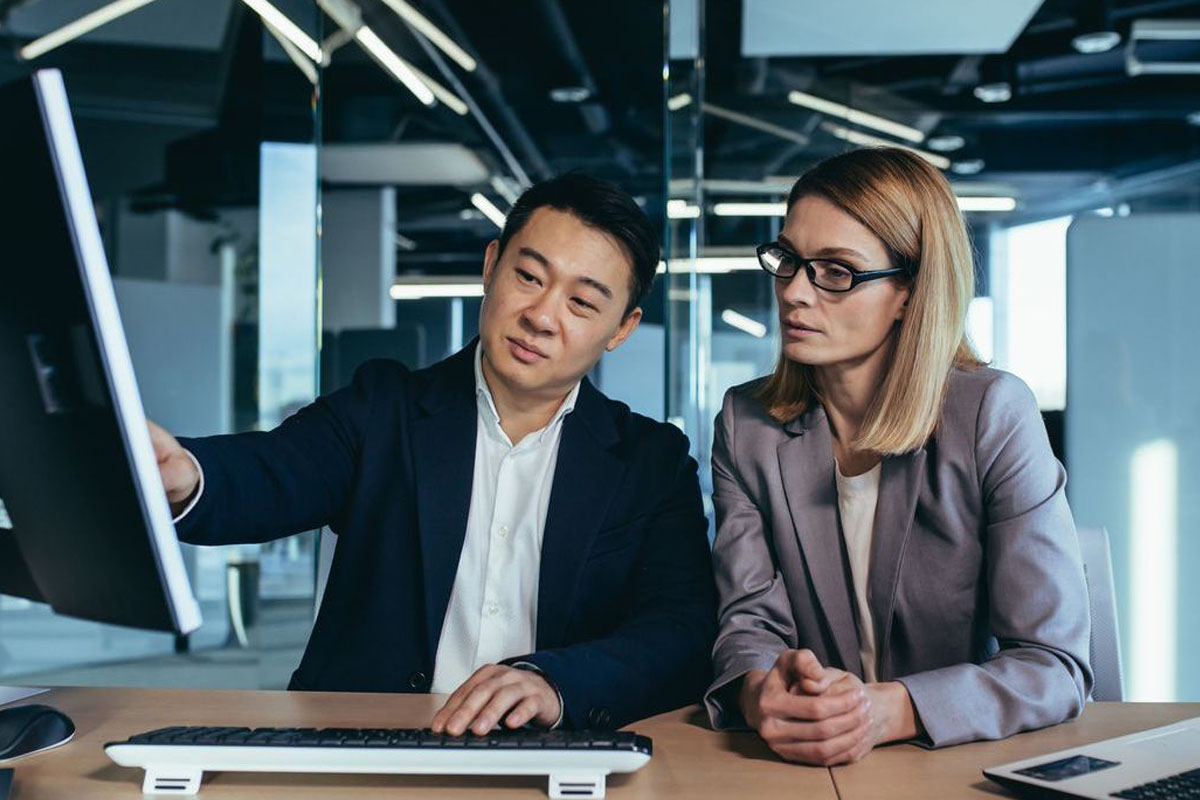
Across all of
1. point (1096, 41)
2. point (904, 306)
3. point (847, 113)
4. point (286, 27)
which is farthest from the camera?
point (847, 113)

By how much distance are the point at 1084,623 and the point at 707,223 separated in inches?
175

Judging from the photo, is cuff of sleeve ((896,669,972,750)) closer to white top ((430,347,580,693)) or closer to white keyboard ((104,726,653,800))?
white keyboard ((104,726,653,800))

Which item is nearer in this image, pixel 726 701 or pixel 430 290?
pixel 726 701

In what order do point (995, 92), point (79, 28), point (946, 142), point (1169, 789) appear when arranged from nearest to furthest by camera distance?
point (1169, 789), point (79, 28), point (995, 92), point (946, 142)

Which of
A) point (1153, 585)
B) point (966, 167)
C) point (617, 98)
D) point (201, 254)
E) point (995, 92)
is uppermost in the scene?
point (995, 92)

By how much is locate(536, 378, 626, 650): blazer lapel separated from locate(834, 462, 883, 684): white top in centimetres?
37

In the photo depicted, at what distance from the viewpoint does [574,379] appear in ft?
6.48

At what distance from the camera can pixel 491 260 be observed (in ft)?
6.89

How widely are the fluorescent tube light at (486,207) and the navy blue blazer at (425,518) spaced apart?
2967mm

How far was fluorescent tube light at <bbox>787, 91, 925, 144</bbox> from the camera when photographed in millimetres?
6250

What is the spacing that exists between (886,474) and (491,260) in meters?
0.82

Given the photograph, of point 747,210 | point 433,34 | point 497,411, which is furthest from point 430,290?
point 497,411

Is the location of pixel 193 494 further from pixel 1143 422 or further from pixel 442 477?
pixel 1143 422

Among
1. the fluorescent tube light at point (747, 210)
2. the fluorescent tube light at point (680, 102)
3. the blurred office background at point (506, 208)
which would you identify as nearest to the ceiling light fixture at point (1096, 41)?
the blurred office background at point (506, 208)
